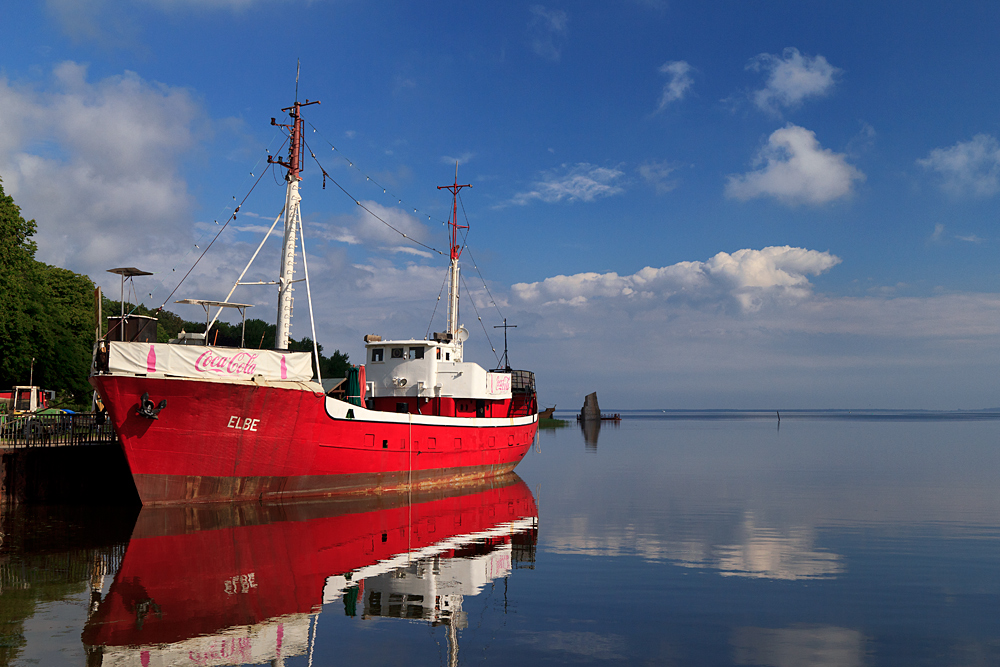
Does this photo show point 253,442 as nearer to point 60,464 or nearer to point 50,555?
point 50,555

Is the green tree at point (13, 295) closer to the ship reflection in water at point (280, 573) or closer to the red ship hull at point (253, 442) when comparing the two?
the red ship hull at point (253, 442)

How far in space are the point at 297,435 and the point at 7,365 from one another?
71.2 feet

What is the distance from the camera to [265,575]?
14.6 m

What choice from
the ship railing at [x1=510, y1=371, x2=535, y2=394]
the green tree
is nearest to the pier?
the green tree

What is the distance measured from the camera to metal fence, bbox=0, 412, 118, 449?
24.5 meters

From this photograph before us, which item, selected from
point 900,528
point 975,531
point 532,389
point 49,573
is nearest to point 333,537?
point 49,573

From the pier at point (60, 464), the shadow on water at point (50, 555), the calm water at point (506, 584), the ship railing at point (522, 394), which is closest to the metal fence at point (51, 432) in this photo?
the pier at point (60, 464)

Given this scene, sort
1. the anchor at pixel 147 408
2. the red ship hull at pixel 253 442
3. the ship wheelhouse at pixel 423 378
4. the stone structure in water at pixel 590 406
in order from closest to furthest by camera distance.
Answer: the anchor at pixel 147 408
the red ship hull at pixel 253 442
the ship wheelhouse at pixel 423 378
the stone structure in water at pixel 590 406

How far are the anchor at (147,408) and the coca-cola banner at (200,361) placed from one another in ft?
2.69

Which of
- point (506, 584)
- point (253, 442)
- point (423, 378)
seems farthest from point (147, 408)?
point (423, 378)

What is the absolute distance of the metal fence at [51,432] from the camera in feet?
80.5

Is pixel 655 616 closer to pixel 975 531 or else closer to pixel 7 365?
pixel 975 531

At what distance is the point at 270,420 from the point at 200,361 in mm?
2994

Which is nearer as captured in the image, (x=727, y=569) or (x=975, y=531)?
(x=727, y=569)
